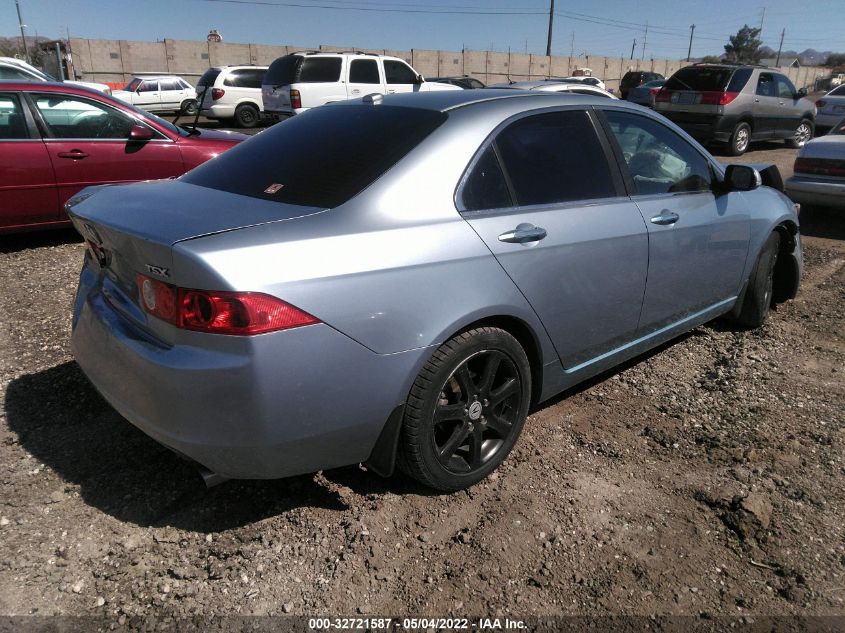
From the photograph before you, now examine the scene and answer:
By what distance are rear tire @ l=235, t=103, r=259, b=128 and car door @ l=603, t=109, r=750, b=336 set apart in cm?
1874

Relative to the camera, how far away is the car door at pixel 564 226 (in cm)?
271

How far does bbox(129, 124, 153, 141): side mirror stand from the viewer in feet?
20.9

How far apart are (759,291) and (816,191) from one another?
164 inches

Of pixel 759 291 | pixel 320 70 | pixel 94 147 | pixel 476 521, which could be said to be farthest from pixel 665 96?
pixel 476 521

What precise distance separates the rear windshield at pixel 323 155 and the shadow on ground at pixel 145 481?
125 centimetres

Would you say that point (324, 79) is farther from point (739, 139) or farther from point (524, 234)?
point (524, 234)

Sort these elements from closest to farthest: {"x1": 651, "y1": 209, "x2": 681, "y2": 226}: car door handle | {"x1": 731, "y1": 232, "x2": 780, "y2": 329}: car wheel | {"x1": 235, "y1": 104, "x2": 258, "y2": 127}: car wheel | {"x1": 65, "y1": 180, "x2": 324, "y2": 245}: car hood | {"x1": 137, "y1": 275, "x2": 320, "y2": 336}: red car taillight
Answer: {"x1": 137, "y1": 275, "x2": 320, "y2": 336}: red car taillight < {"x1": 65, "y1": 180, "x2": 324, "y2": 245}: car hood < {"x1": 651, "y1": 209, "x2": 681, "y2": 226}: car door handle < {"x1": 731, "y1": 232, "x2": 780, "y2": 329}: car wheel < {"x1": 235, "y1": 104, "x2": 258, "y2": 127}: car wheel

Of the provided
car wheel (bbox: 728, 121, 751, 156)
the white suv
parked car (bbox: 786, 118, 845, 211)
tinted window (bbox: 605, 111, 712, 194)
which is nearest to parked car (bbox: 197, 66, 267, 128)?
the white suv

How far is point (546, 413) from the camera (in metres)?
3.52

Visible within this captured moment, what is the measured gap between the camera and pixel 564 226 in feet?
9.55

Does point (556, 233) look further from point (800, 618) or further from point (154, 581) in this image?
point (154, 581)

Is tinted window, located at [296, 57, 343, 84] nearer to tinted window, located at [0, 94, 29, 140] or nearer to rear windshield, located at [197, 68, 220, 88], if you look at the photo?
rear windshield, located at [197, 68, 220, 88]

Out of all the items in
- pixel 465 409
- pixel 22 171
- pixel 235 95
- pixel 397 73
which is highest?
pixel 397 73

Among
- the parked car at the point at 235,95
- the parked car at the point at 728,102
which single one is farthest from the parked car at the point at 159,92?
the parked car at the point at 728,102
